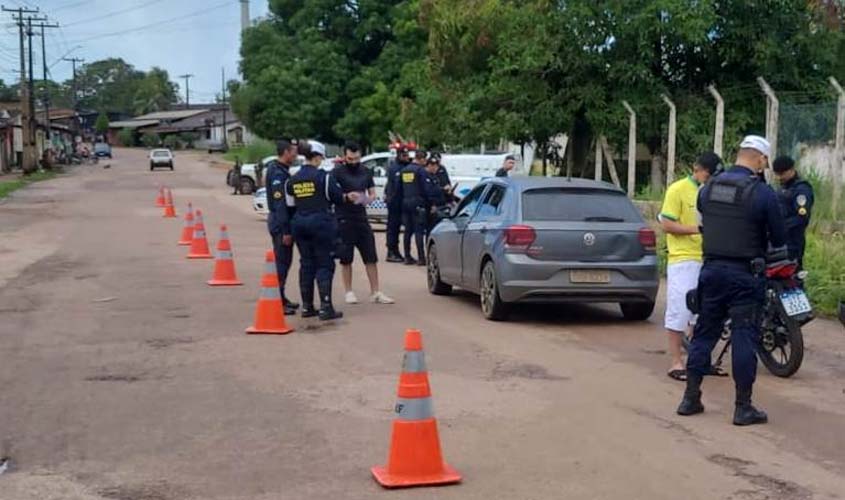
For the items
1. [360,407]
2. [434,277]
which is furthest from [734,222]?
[434,277]

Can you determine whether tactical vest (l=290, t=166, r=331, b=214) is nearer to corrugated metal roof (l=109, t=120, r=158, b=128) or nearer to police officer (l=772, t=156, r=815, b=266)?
police officer (l=772, t=156, r=815, b=266)

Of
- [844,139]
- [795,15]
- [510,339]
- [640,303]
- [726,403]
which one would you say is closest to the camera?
[726,403]

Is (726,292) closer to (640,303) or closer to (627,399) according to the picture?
(627,399)

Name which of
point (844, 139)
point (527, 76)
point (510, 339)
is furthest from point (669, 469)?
point (527, 76)

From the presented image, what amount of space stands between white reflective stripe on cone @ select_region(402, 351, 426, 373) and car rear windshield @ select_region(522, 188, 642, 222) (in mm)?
5539

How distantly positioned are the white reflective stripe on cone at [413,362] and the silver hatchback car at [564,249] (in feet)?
17.0

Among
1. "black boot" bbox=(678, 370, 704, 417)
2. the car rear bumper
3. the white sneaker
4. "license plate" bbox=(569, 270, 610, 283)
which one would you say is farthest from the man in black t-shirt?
"black boot" bbox=(678, 370, 704, 417)

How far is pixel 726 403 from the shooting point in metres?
7.96

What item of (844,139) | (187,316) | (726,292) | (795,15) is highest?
(795,15)

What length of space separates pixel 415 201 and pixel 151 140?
12051 cm

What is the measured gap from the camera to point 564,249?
11102 mm

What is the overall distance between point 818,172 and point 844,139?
0.69 m

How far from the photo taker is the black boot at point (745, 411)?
726cm

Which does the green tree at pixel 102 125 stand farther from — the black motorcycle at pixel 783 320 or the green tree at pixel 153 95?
the black motorcycle at pixel 783 320
